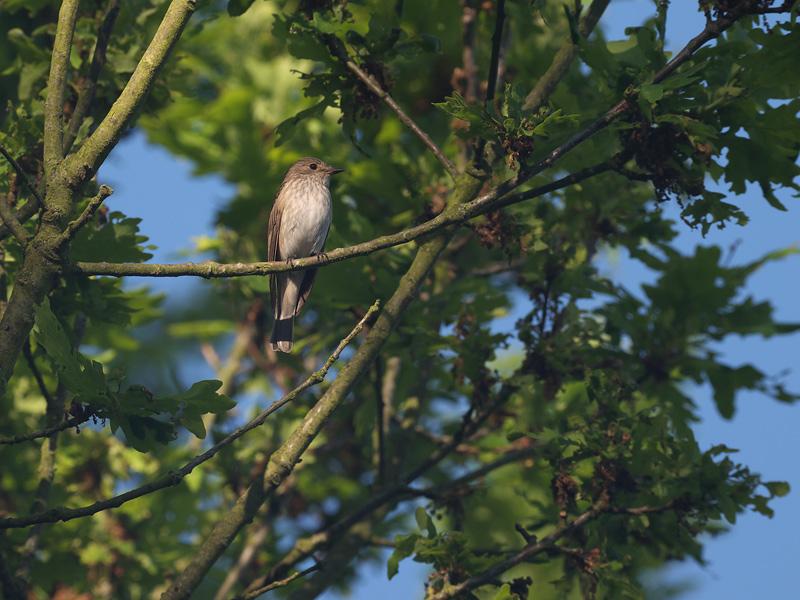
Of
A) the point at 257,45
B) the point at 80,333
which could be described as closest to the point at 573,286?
the point at 80,333

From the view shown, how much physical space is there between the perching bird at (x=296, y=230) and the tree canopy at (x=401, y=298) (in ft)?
0.85

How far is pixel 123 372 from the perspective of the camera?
5.96 metres

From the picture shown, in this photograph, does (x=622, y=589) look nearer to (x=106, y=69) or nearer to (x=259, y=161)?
(x=106, y=69)

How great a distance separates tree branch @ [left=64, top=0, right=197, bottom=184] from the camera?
576 cm

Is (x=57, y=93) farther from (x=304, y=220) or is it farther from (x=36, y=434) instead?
(x=304, y=220)

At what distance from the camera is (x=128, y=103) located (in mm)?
5848

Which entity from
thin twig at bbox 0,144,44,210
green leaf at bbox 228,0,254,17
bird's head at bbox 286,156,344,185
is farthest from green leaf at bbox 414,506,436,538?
bird's head at bbox 286,156,344,185

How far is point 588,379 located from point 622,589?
4.41ft

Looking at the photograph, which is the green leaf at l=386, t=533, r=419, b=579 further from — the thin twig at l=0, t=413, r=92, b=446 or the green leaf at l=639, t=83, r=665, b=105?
the green leaf at l=639, t=83, r=665, b=105

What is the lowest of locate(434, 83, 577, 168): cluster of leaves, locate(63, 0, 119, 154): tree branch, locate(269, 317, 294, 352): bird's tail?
locate(434, 83, 577, 168): cluster of leaves

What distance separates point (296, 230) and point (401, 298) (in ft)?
15.0

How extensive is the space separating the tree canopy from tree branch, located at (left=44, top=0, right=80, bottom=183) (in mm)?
18

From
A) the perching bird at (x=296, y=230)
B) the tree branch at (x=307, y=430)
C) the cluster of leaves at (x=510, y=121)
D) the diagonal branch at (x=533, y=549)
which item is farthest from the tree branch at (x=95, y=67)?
the diagonal branch at (x=533, y=549)

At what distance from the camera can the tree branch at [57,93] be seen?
588cm
